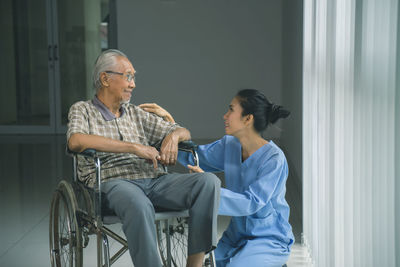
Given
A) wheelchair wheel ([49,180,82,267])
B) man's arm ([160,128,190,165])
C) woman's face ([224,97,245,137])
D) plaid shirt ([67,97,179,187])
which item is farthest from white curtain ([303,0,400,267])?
wheelchair wheel ([49,180,82,267])

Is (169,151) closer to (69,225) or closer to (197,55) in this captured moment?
(69,225)

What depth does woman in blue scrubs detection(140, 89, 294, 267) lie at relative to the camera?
218cm

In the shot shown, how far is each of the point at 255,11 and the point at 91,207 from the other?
620 cm

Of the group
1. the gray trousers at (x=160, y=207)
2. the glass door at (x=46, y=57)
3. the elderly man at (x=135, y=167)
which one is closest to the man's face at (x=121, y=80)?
the elderly man at (x=135, y=167)

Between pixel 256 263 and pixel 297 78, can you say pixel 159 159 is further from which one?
pixel 297 78

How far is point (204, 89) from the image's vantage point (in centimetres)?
837

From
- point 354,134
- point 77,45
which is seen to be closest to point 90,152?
point 354,134

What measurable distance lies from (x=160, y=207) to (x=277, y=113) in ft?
2.04

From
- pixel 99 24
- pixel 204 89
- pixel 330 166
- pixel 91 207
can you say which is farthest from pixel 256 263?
pixel 99 24

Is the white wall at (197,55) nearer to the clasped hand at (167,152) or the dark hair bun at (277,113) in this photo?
the clasped hand at (167,152)

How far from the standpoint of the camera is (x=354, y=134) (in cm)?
172

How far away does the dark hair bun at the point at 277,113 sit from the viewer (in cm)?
228

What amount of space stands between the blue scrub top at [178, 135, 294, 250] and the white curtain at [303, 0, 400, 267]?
0.63 ft

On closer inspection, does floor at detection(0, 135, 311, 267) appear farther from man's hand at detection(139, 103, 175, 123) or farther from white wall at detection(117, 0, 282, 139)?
white wall at detection(117, 0, 282, 139)
